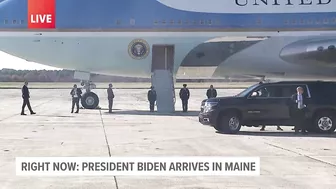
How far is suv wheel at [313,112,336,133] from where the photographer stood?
54.2 ft

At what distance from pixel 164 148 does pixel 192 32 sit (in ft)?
40.9

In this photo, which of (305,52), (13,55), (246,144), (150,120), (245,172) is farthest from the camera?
(13,55)

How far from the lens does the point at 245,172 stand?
9727 mm

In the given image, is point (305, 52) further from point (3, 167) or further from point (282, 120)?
point (3, 167)

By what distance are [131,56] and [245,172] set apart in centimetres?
1609

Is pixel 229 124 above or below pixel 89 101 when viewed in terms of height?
below

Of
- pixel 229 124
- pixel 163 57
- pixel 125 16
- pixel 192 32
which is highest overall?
pixel 125 16

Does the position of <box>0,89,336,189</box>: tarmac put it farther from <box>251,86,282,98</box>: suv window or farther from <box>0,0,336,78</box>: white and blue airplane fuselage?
<box>0,0,336,78</box>: white and blue airplane fuselage

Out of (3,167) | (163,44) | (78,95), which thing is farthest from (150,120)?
(3,167)

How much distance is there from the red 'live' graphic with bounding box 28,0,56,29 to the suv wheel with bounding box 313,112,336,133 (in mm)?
12218

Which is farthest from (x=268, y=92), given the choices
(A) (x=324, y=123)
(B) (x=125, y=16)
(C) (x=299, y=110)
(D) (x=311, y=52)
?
(B) (x=125, y=16)

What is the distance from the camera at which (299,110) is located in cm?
1631

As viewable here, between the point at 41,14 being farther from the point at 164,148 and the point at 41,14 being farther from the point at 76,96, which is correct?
the point at 164,148

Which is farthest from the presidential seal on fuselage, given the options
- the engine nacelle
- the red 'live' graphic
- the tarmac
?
the engine nacelle
